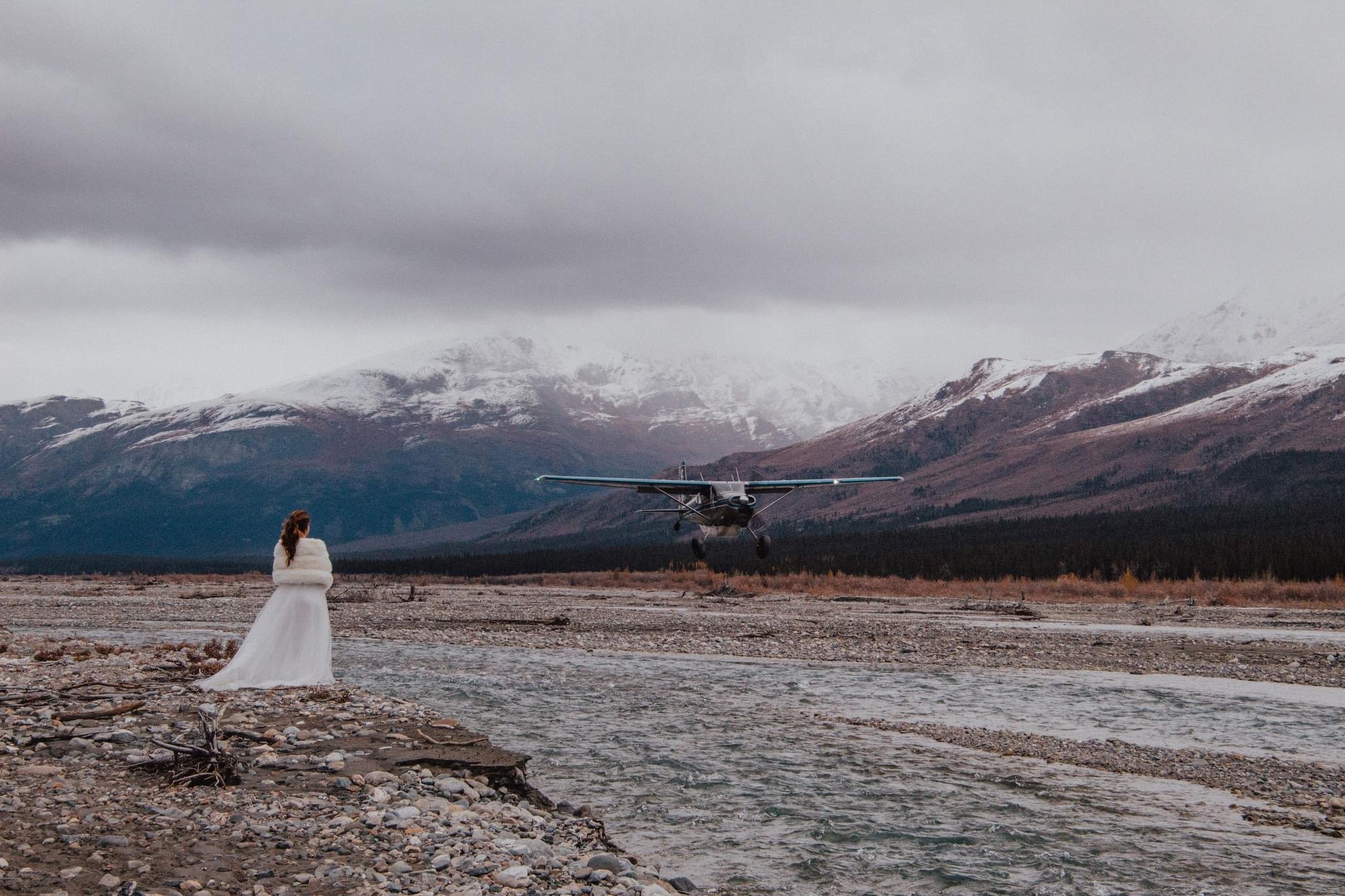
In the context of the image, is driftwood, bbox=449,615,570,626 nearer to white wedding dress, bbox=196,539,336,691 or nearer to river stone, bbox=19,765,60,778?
white wedding dress, bbox=196,539,336,691

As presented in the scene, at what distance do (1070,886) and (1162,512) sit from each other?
17508 centimetres

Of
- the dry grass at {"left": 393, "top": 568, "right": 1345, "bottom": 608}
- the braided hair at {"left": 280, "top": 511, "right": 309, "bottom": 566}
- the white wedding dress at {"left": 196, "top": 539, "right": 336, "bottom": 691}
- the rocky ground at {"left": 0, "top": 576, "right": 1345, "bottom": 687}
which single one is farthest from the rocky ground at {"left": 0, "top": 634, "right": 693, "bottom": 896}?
the dry grass at {"left": 393, "top": 568, "right": 1345, "bottom": 608}

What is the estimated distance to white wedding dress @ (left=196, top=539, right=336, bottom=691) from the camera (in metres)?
19.0

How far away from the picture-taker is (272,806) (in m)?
12.1

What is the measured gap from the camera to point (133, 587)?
86.2 meters

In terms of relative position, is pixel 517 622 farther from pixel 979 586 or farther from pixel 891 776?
pixel 979 586

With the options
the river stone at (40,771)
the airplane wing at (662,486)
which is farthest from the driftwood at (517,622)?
the river stone at (40,771)

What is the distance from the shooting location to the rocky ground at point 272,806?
32.4ft

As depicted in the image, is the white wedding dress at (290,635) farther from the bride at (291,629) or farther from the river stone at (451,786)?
the river stone at (451,786)

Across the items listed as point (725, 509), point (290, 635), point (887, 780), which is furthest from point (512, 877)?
point (725, 509)

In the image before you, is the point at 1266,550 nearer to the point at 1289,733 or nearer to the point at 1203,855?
the point at 1289,733

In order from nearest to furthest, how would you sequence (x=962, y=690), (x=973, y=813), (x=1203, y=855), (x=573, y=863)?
(x=573, y=863) → (x=1203, y=855) → (x=973, y=813) → (x=962, y=690)

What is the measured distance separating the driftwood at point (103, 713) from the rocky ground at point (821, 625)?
20.0 meters

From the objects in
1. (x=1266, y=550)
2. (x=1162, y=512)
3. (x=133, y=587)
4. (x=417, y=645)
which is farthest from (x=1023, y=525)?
(x=417, y=645)
